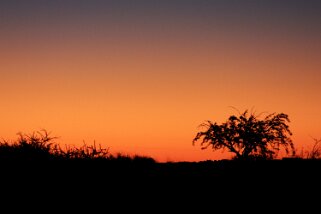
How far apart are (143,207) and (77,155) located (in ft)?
22.8

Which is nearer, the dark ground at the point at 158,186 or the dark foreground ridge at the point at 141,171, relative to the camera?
the dark ground at the point at 158,186

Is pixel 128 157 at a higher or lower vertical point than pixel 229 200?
higher

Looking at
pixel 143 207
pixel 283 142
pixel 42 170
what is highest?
pixel 283 142

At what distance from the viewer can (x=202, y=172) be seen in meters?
14.0

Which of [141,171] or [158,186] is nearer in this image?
[158,186]

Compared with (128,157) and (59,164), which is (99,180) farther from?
(128,157)

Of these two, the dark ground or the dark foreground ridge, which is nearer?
the dark ground


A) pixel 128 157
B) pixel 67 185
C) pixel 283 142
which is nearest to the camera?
pixel 67 185

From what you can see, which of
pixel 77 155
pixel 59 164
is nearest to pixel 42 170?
pixel 59 164

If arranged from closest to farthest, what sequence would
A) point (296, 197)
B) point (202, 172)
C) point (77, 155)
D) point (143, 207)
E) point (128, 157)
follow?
1. point (143, 207)
2. point (296, 197)
3. point (202, 172)
4. point (77, 155)
5. point (128, 157)

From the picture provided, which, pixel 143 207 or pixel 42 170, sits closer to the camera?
pixel 143 207

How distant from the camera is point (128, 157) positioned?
736 inches

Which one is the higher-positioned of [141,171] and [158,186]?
[141,171]

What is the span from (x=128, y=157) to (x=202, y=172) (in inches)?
208
